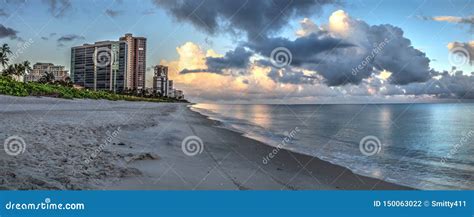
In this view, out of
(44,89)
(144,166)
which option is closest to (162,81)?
(144,166)

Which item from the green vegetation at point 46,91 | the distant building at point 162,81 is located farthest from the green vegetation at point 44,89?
the distant building at point 162,81

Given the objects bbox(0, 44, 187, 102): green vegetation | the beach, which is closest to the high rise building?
the beach

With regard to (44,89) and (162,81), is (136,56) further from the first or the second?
(44,89)

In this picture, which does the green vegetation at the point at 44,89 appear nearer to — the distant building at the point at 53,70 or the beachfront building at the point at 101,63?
the distant building at the point at 53,70

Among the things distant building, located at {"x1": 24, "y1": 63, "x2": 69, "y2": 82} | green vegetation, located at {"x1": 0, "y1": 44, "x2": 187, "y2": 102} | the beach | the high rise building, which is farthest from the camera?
green vegetation, located at {"x1": 0, "y1": 44, "x2": 187, "y2": 102}

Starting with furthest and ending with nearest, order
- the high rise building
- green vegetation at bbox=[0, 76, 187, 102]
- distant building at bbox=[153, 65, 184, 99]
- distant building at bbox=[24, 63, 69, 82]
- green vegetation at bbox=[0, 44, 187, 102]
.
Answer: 1. green vegetation at bbox=[0, 76, 187, 102]
2. green vegetation at bbox=[0, 44, 187, 102]
3. distant building at bbox=[24, 63, 69, 82]
4. distant building at bbox=[153, 65, 184, 99]
5. the high rise building

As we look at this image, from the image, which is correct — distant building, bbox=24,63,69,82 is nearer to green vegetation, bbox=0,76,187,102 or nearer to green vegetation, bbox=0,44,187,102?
green vegetation, bbox=0,44,187,102

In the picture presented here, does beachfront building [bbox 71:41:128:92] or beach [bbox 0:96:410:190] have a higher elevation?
beachfront building [bbox 71:41:128:92]

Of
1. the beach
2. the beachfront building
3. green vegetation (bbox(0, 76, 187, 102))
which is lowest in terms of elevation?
the beach

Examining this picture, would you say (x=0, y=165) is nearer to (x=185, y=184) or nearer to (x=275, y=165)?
(x=185, y=184)

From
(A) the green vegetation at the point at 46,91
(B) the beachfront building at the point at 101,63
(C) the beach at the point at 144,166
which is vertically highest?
(A) the green vegetation at the point at 46,91
